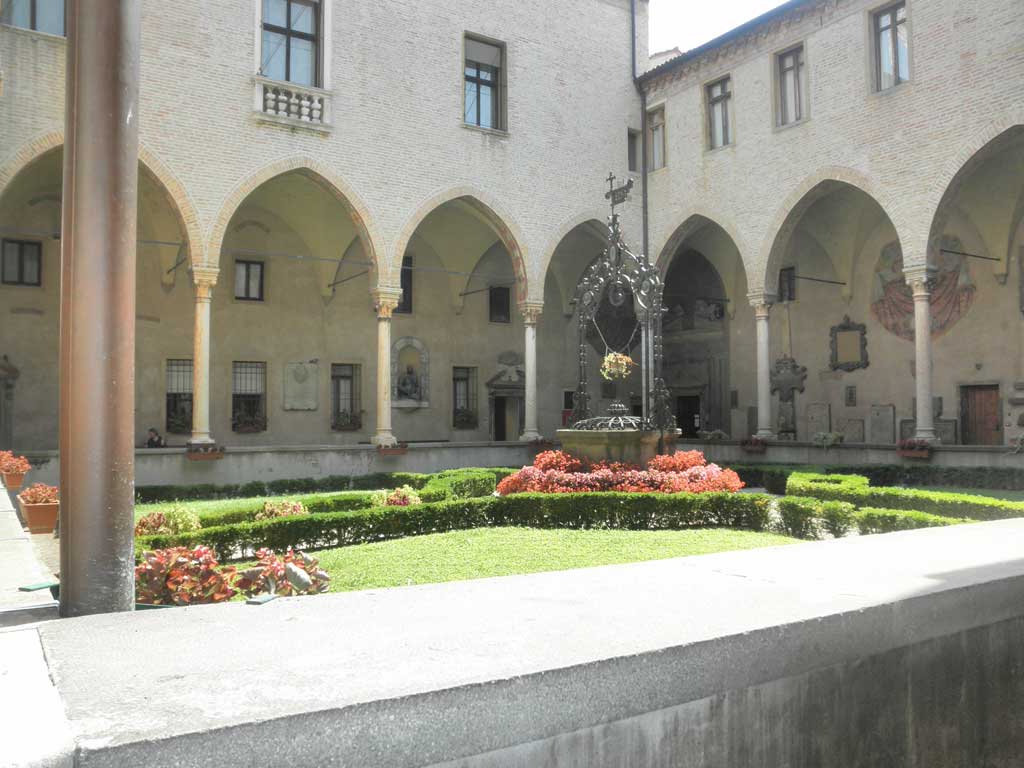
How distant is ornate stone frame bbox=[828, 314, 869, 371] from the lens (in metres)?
22.7

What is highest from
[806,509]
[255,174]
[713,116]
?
[713,116]

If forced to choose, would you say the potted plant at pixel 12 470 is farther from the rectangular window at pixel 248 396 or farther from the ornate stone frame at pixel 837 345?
the ornate stone frame at pixel 837 345

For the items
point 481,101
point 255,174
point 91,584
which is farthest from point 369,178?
point 91,584

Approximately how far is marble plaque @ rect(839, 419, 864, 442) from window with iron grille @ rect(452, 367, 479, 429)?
10.5 metres

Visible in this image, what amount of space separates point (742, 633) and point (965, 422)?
809 inches

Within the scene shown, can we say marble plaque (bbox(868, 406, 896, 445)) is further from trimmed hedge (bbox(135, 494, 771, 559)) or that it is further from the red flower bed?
trimmed hedge (bbox(135, 494, 771, 559))

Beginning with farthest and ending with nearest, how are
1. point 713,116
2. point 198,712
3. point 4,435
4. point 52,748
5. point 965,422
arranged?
point 713,116
point 965,422
point 4,435
point 198,712
point 52,748

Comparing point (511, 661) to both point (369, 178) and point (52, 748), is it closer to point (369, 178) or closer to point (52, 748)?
point (52, 748)

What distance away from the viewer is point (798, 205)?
64.4 feet

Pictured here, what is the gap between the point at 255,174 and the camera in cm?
1738

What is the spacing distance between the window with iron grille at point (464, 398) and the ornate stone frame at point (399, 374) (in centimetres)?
99

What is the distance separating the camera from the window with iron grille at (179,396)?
68.6 ft

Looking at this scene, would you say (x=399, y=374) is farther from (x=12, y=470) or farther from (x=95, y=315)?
(x=95, y=315)

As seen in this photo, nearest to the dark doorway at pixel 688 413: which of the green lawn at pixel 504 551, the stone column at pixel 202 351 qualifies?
the stone column at pixel 202 351
